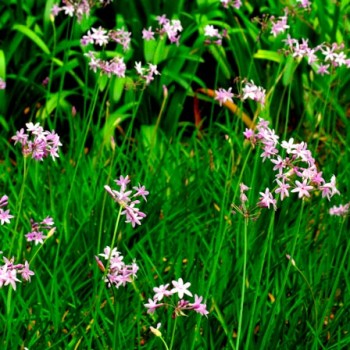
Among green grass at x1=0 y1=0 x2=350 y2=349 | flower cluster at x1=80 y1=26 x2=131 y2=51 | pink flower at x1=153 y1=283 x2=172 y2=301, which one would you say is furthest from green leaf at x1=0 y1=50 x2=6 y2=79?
pink flower at x1=153 y1=283 x2=172 y2=301

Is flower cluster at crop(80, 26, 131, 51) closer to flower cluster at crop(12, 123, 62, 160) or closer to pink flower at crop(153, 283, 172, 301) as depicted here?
flower cluster at crop(12, 123, 62, 160)

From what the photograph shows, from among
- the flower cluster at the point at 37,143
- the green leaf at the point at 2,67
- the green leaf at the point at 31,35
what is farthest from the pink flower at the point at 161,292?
the green leaf at the point at 31,35

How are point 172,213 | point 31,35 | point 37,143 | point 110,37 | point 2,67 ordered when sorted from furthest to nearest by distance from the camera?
point 31,35, point 2,67, point 172,213, point 110,37, point 37,143

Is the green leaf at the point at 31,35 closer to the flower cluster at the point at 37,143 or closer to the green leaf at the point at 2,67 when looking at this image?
the green leaf at the point at 2,67

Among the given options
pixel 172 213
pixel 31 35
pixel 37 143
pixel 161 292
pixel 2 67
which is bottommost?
pixel 172 213

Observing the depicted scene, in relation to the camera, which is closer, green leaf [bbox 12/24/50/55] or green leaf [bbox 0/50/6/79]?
green leaf [bbox 0/50/6/79]

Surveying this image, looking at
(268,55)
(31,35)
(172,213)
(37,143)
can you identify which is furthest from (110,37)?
(268,55)

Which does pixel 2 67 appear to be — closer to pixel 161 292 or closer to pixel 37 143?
pixel 37 143

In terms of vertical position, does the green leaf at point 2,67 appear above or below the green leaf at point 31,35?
below
